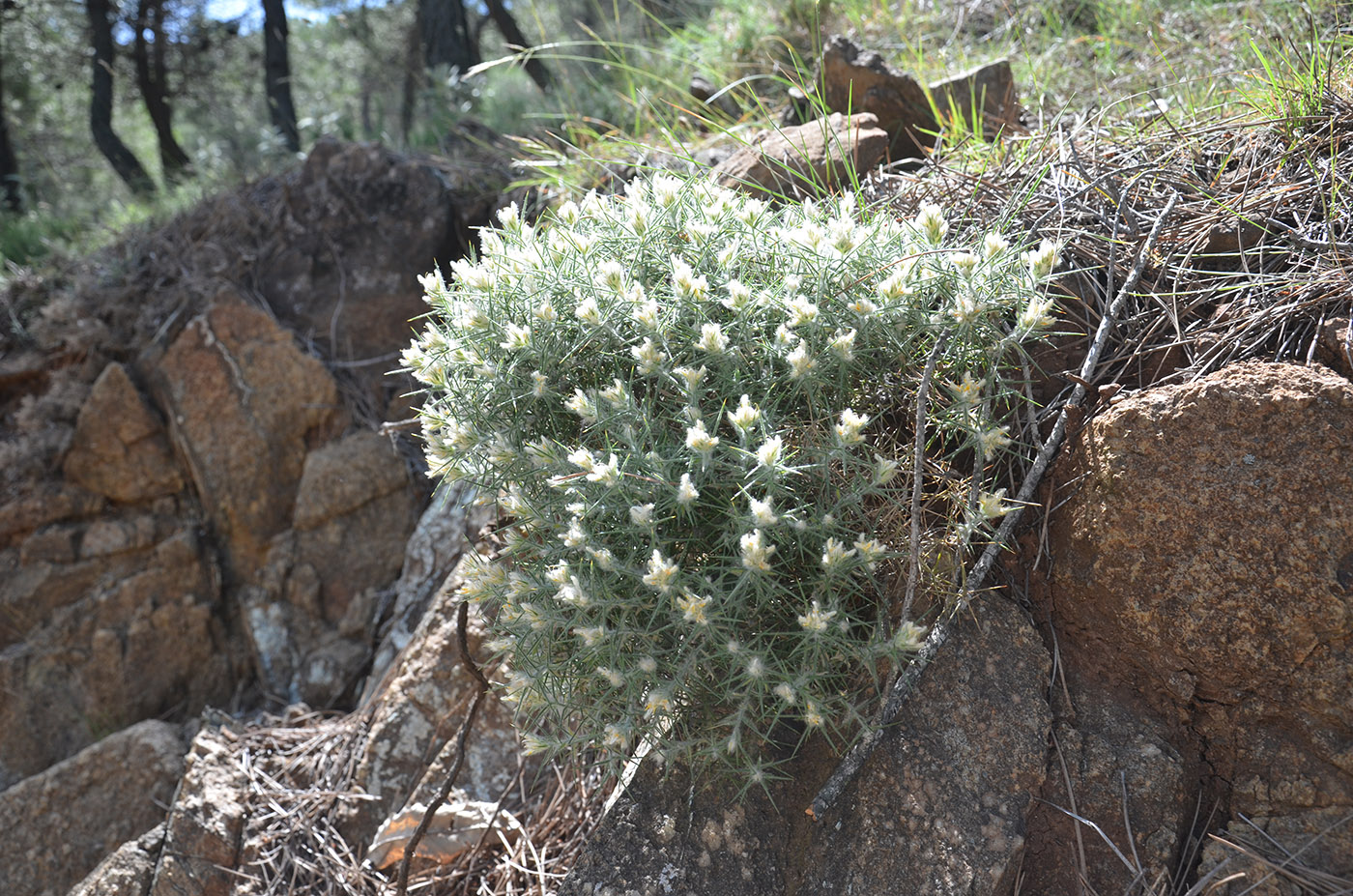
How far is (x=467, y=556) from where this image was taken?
2418 mm

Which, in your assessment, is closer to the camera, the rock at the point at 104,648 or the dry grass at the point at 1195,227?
the dry grass at the point at 1195,227

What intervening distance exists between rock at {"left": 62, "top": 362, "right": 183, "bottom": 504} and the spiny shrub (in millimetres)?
2583

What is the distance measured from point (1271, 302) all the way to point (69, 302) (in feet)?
16.7

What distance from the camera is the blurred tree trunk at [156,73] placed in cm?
797

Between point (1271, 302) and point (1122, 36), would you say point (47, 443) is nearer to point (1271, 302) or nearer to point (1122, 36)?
point (1271, 302)

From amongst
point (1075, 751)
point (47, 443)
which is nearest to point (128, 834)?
point (47, 443)

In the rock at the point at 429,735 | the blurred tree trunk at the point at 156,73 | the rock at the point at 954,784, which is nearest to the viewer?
the rock at the point at 954,784

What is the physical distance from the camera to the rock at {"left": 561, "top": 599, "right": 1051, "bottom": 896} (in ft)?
6.34

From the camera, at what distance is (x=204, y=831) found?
2828mm

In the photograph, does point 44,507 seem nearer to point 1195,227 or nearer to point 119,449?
point 119,449

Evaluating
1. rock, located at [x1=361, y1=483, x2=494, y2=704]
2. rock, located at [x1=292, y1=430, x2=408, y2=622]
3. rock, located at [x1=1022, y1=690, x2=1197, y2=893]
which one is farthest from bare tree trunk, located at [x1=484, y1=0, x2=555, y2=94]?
rock, located at [x1=1022, y1=690, x2=1197, y2=893]

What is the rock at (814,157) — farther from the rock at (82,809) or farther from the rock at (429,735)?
the rock at (82,809)

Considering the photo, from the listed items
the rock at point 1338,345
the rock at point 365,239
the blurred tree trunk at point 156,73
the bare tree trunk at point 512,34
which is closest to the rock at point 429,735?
the rock at point 365,239

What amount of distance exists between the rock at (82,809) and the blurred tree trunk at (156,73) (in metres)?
6.02
